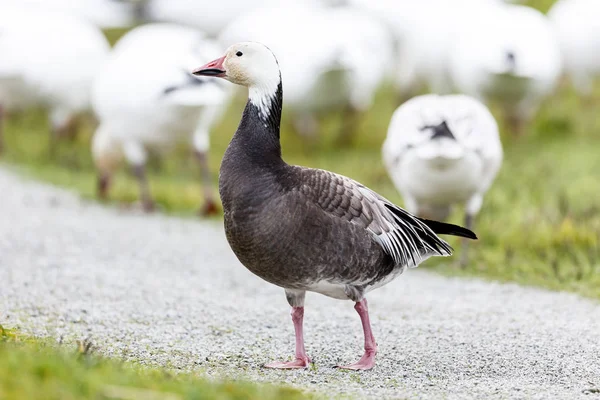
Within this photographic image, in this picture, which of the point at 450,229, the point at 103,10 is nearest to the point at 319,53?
the point at 103,10

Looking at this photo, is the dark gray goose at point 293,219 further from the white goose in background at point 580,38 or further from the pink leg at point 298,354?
the white goose in background at point 580,38

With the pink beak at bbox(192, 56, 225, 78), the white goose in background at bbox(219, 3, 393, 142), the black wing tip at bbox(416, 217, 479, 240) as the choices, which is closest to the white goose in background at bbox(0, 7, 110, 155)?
the white goose in background at bbox(219, 3, 393, 142)

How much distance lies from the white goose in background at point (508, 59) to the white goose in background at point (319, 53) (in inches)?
45.0

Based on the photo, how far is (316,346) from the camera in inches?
194

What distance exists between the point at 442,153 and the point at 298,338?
7.80ft

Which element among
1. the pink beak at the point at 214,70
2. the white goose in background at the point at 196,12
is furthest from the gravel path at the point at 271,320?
the white goose in background at the point at 196,12

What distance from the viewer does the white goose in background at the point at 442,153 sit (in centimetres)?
654

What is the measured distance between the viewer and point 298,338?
14.8ft

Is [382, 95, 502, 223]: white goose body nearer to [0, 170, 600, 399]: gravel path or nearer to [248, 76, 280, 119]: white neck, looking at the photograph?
[0, 170, 600, 399]: gravel path

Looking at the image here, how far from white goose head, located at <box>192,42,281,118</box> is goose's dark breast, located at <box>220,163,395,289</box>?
1.15 feet

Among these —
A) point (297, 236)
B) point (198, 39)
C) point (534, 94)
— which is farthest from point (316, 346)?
point (534, 94)

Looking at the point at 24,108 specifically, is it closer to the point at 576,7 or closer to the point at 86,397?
the point at 576,7

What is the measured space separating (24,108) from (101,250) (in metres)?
4.63

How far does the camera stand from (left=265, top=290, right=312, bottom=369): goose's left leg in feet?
14.4
